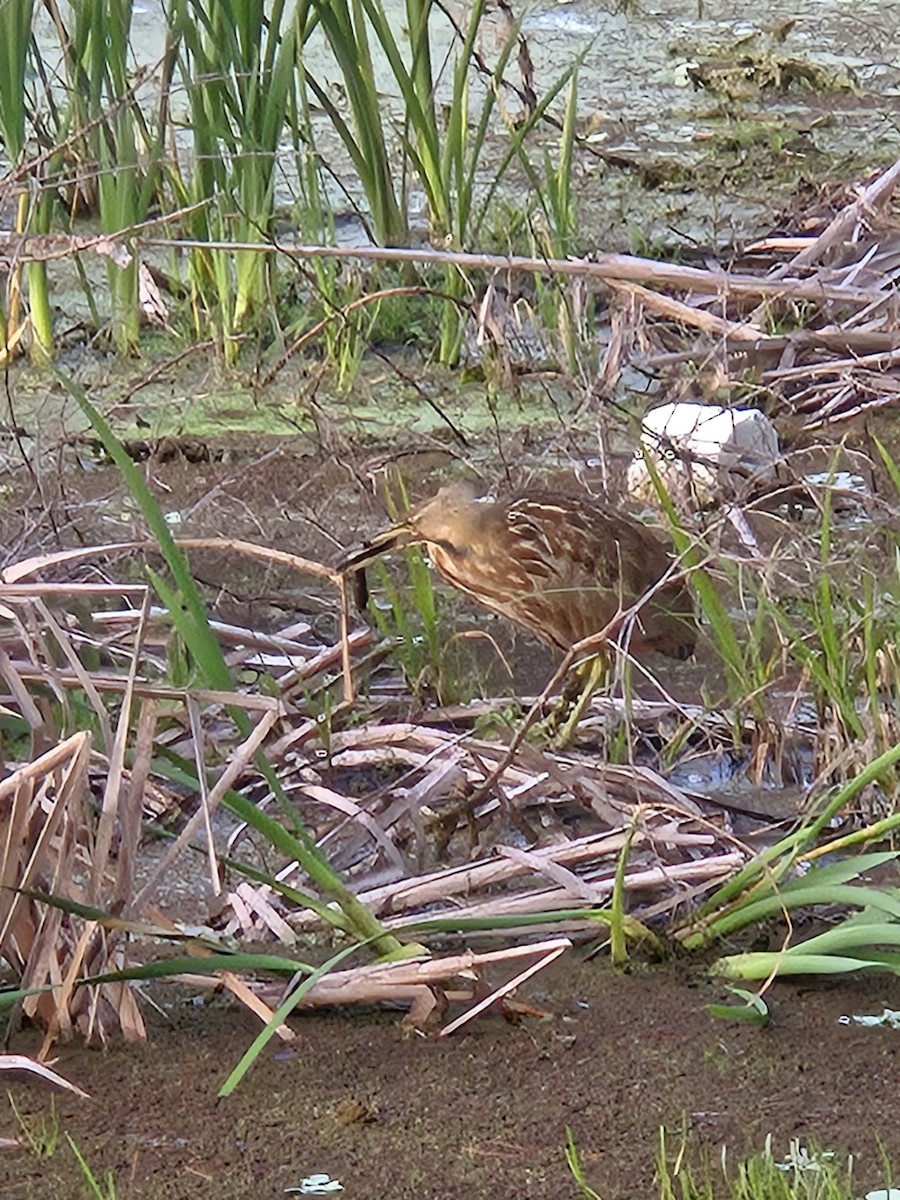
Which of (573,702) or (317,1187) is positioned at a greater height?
(317,1187)

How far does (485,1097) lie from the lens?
262 cm

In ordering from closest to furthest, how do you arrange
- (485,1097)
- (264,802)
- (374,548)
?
(485,1097) → (264,802) → (374,548)

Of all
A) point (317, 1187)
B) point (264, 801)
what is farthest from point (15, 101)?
point (317, 1187)

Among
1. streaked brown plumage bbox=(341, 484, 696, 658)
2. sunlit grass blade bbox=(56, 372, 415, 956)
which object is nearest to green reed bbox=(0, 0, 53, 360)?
streaked brown plumage bbox=(341, 484, 696, 658)

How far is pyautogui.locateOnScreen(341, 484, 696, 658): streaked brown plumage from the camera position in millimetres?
4051

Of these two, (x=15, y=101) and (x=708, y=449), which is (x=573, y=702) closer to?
(x=708, y=449)

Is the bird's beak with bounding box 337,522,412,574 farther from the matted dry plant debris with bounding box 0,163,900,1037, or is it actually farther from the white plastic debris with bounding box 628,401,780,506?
the white plastic debris with bounding box 628,401,780,506

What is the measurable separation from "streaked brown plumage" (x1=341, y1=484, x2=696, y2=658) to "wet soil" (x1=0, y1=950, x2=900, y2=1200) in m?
1.21

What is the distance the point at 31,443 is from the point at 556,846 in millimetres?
2758

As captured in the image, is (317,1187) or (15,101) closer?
(317,1187)

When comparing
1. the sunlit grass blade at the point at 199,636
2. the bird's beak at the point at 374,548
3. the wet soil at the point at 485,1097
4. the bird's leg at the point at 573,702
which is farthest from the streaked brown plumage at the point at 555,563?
the sunlit grass blade at the point at 199,636

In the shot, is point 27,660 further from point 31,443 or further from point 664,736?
point 31,443

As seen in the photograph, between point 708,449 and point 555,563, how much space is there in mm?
1165

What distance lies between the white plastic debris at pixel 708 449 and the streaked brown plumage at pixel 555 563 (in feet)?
2.24
